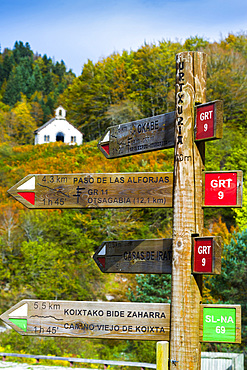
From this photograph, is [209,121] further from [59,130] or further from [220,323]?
[59,130]

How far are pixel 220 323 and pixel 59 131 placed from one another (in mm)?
51231

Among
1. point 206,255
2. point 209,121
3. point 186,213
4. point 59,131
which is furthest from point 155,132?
point 59,131

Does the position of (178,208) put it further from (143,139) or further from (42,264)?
(42,264)

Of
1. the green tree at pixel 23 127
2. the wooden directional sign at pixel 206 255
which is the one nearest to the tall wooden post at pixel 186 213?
the wooden directional sign at pixel 206 255

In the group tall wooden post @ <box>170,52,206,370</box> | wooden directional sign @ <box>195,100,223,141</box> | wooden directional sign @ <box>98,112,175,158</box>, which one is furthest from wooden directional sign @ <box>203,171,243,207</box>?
wooden directional sign @ <box>98,112,175,158</box>

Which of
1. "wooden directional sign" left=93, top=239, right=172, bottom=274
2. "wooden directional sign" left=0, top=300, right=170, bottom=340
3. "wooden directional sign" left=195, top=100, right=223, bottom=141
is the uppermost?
"wooden directional sign" left=195, top=100, right=223, bottom=141

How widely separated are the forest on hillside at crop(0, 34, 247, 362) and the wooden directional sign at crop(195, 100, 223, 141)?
13.2m

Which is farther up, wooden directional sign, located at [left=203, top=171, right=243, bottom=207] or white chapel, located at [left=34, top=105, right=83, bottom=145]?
white chapel, located at [left=34, top=105, right=83, bottom=145]

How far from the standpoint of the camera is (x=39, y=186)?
5.03 m

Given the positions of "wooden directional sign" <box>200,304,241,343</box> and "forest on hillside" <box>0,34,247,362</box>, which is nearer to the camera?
"wooden directional sign" <box>200,304,241,343</box>

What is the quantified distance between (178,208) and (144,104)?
41292mm

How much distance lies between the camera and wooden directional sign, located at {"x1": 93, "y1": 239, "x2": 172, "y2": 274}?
4.58 meters

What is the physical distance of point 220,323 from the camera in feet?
13.9

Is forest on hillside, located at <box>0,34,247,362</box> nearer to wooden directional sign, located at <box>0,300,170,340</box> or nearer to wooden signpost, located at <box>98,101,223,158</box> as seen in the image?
wooden signpost, located at <box>98,101,223,158</box>
